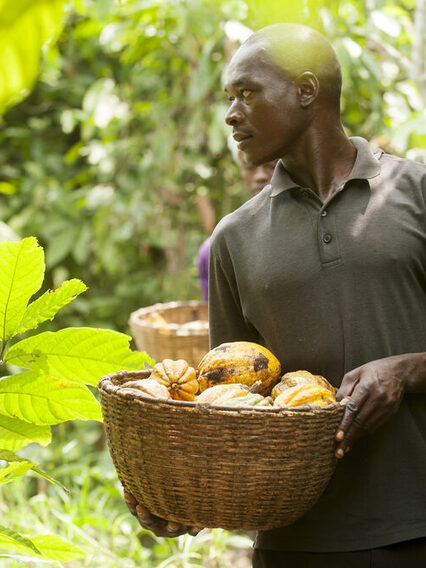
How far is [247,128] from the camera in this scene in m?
1.34

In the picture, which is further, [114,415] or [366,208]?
[366,208]

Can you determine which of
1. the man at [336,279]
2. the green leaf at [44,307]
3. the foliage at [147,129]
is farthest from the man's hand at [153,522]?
the foliage at [147,129]

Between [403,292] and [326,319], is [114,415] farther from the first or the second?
[403,292]

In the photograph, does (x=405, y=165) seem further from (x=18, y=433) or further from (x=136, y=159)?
(x=136, y=159)

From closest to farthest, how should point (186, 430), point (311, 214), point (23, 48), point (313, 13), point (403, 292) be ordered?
point (23, 48) < point (313, 13) < point (186, 430) < point (403, 292) < point (311, 214)

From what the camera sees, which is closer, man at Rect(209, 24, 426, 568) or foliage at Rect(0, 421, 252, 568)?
man at Rect(209, 24, 426, 568)

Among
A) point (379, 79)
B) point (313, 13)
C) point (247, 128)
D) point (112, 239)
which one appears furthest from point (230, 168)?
point (313, 13)

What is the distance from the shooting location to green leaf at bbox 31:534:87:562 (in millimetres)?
916

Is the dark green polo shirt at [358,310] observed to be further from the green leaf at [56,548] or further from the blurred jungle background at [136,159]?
the blurred jungle background at [136,159]

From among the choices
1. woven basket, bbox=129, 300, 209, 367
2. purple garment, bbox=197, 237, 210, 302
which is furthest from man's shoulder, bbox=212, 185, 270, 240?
Answer: purple garment, bbox=197, 237, 210, 302

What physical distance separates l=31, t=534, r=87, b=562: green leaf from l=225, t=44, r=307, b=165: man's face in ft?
2.46

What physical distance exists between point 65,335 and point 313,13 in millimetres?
578

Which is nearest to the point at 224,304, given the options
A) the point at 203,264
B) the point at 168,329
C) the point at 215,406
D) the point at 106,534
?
the point at 215,406

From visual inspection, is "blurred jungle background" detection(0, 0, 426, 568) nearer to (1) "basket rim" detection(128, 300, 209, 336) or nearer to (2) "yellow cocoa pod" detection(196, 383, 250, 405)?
(1) "basket rim" detection(128, 300, 209, 336)
